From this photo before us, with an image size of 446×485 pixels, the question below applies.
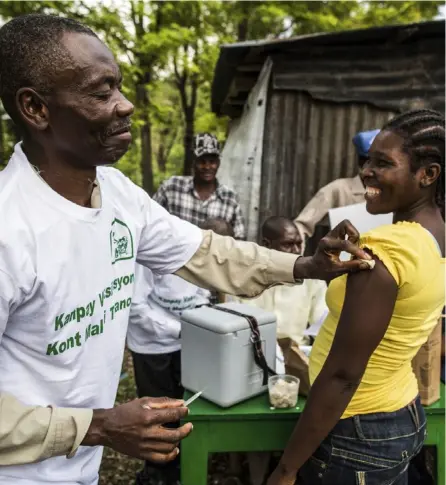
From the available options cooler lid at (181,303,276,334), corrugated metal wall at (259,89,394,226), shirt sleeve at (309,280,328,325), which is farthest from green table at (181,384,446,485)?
corrugated metal wall at (259,89,394,226)

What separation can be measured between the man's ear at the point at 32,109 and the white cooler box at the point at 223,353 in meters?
1.22

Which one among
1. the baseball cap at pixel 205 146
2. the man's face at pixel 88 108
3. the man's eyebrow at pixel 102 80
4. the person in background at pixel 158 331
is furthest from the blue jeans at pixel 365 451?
the baseball cap at pixel 205 146

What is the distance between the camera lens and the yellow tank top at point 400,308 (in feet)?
4.69

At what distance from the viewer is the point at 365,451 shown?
1.56 meters

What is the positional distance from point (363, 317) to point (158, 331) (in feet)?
5.79

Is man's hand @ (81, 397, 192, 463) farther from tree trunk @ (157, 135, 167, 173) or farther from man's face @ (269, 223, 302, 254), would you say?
tree trunk @ (157, 135, 167, 173)

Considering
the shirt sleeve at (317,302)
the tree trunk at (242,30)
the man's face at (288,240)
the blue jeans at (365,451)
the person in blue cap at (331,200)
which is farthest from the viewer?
the tree trunk at (242,30)

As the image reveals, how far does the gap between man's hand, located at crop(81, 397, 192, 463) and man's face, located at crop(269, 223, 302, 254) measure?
7.78 feet

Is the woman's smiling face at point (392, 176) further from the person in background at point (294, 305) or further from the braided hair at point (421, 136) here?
the person in background at point (294, 305)

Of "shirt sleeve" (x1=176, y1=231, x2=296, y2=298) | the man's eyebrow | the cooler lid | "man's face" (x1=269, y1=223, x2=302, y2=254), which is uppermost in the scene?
the man's eyebrow

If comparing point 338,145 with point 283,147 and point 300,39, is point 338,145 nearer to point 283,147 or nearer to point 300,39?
point 283,147

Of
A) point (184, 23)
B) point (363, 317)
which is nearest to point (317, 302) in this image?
point (363, 317)

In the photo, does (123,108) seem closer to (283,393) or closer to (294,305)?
(283,393)

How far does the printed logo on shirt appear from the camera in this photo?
1.39m
